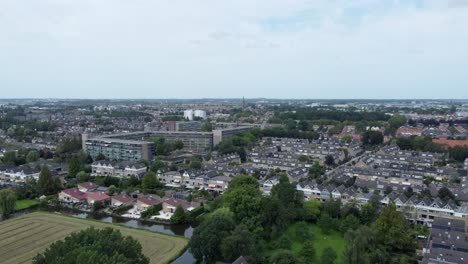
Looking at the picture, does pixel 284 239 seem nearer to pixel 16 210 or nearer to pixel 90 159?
pixel 16 210

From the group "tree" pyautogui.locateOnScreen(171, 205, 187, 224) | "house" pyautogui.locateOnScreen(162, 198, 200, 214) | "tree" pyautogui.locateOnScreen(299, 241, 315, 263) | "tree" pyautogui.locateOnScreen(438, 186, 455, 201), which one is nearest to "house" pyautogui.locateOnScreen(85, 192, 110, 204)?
"house" pyautogui.locateOnScreen(162, 198, 200, 214)

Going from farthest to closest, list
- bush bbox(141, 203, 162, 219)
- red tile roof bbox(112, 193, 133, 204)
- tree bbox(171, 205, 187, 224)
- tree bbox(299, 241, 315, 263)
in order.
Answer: red tile roof bbox(112, 193, 133, 204), bush bbox(141, 203, 162, 219), tree bbox(171, 205, 187, 224), tree bbox(299, 241, 315, 263)

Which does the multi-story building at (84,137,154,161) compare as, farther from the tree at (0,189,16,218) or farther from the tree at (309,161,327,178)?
the tree at (309,161,327,178)

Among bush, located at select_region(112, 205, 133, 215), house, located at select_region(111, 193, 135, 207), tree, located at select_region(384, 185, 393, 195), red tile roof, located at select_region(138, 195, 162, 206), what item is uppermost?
tree, located at select_region(384, 185, 393, 195)

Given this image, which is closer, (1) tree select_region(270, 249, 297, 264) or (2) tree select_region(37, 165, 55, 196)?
(1) tree select_region(270, 249, 297, 264)

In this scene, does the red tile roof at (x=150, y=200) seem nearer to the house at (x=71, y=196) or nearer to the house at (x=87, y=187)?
the house at (x=71, y=196)

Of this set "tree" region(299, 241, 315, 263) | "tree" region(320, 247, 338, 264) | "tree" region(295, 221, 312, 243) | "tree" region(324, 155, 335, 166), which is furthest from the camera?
"tree" region(324, 155, 335, 166)
